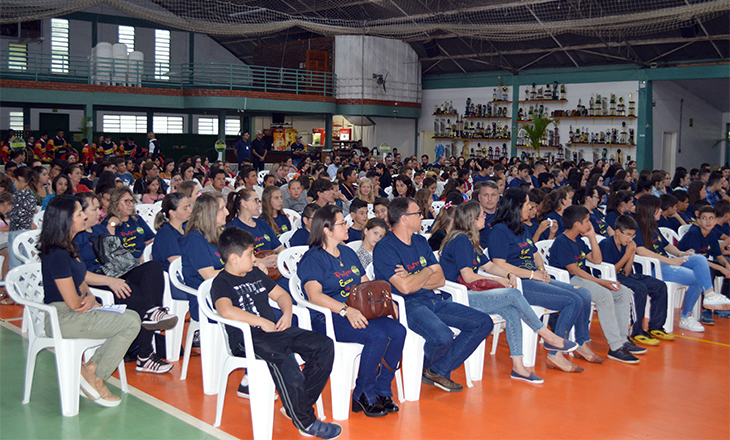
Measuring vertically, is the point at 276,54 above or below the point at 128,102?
above

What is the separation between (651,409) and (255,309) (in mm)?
2523

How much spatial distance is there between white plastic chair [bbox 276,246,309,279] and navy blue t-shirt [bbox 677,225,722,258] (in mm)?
4037

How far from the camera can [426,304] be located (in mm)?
4293

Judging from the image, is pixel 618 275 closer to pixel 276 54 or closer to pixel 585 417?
pixel 585 417

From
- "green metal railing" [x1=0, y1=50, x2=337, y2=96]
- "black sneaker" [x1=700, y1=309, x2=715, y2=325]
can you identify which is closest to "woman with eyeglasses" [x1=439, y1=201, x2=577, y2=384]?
"black sneaker" [x1=700, y1=309, x2=715, y2=325]

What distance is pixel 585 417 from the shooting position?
3.83m

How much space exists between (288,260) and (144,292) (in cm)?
106

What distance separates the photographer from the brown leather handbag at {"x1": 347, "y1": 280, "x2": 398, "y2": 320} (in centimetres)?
379

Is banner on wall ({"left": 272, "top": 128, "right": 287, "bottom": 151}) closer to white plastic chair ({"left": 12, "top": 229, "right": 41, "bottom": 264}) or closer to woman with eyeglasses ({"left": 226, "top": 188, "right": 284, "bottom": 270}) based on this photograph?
woman with eyeglasses ({"left": 226, "top": 188, "right": 284, "bottom": 270})

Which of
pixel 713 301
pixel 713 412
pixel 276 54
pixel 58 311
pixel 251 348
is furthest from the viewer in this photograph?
pixel 276 54

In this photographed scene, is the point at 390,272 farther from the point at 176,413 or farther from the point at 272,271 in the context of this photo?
the point at 176,413

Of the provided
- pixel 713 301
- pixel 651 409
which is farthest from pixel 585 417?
pixel 713 301

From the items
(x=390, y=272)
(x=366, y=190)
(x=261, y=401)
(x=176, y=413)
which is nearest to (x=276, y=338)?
(x=261, y=401)

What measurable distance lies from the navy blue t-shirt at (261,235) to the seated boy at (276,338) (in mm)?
1420
